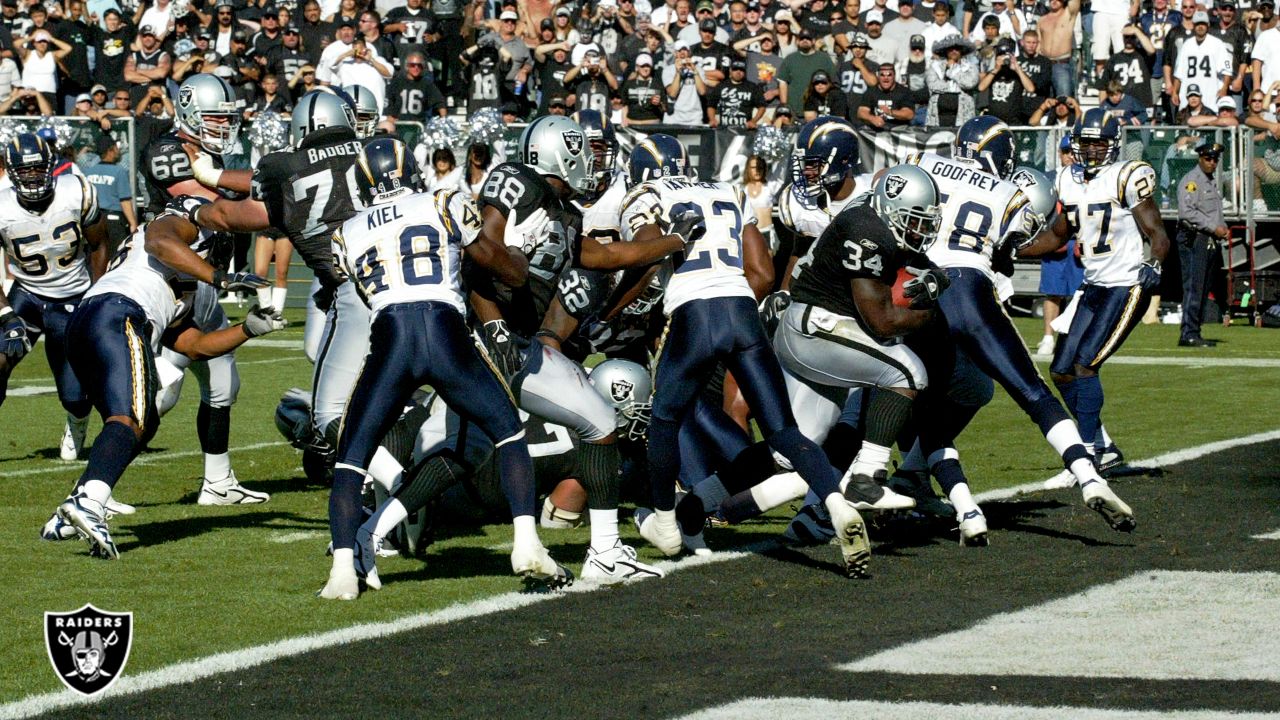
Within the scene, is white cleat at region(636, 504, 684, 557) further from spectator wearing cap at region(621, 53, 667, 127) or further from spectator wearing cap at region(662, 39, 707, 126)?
spectator wearing cap at region(662, 39, 707, 126)

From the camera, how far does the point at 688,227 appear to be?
761cm

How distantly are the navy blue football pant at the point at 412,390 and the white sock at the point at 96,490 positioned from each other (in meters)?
1.42

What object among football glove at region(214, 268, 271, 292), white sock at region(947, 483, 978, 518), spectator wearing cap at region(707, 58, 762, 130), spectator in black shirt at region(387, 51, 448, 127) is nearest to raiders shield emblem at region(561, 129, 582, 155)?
football glove at region(214, 268, 271, 292)

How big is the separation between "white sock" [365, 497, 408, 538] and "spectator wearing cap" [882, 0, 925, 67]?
15.4 meters

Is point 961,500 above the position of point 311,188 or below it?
below

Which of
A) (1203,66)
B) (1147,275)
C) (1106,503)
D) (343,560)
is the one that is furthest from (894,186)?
(1203,66)

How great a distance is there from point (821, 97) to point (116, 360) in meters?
13.4

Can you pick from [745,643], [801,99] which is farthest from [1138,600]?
[801,99]

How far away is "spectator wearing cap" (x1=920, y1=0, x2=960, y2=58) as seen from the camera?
21.3m

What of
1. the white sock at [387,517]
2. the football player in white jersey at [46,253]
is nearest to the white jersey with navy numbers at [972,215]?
the white sock at [387,517]

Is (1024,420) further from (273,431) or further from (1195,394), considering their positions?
(273,431)

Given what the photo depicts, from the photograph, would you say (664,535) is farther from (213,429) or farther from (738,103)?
(738,103)

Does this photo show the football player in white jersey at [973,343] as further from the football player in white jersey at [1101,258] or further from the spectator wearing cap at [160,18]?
the spectator wearing cap at [160,18]

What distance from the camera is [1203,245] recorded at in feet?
61.9
